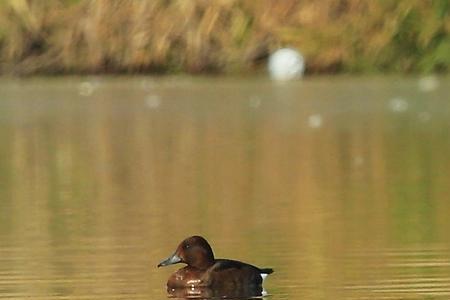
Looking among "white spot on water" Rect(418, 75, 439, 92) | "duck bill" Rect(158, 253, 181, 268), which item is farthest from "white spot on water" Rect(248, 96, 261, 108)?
"duck bill" Rect(158, 253, 181, 268)

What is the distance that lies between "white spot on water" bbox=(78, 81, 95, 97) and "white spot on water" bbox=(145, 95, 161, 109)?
0.68 metres

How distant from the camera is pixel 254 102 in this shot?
18.5 m

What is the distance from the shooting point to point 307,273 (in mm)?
7758

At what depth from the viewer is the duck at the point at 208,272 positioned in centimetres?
728

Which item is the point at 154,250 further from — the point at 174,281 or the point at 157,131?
the point at 157,131

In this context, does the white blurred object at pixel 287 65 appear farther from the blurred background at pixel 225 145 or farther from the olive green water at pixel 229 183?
the olive green water at pixel 229 183

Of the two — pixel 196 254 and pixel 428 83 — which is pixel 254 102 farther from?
pixel 196 254

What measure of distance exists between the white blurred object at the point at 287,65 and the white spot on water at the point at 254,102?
1.51 m

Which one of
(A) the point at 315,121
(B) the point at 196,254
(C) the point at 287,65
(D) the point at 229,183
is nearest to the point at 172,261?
(B) the point at 196,254

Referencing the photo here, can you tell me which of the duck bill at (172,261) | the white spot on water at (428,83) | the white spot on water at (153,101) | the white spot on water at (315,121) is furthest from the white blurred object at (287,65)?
the duck bill at (172,261)

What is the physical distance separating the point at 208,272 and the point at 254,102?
11.2m

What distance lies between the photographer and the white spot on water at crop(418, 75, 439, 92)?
18812 millimetres

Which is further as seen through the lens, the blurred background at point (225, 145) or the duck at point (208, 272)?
the blurred background at point (225, 145)

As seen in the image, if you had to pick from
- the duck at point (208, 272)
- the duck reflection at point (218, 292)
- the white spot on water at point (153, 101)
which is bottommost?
the duck reflection at point (218, 292)
